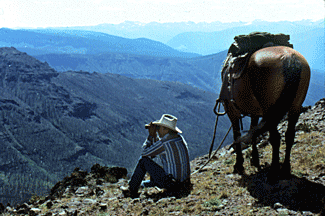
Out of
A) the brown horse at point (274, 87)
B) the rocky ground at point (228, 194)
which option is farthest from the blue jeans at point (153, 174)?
the brown horse at point (274, 87)

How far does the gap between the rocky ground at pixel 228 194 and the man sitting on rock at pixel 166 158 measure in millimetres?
399

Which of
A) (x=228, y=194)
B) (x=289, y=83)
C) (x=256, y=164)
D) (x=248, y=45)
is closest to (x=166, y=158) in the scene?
(x=228, y=194)

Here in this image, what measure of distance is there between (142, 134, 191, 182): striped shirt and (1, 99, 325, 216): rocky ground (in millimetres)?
626

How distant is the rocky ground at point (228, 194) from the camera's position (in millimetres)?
5594

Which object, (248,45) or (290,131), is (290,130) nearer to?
(290,131)

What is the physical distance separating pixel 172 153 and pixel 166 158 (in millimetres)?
250

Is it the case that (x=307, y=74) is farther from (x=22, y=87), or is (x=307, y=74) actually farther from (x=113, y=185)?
(x=22, y=87)

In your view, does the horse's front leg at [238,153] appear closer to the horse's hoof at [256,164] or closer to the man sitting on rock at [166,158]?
the horse's hoof at [256,164]

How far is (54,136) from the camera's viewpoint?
6580 inches

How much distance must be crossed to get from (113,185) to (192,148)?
18879cm

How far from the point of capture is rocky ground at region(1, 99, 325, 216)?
5594 mm

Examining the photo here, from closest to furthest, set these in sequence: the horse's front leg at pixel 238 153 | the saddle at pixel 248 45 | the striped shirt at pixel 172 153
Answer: the saddle at pixel 248 45 → the striped shirt at pixel 172 153 → the horse's front leg at pixel 238 153

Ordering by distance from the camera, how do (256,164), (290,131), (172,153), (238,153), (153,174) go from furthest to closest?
(256,164) < (238,153) < (153,174) < (172,153) < (290,131)

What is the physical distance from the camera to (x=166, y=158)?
23.4 feet
